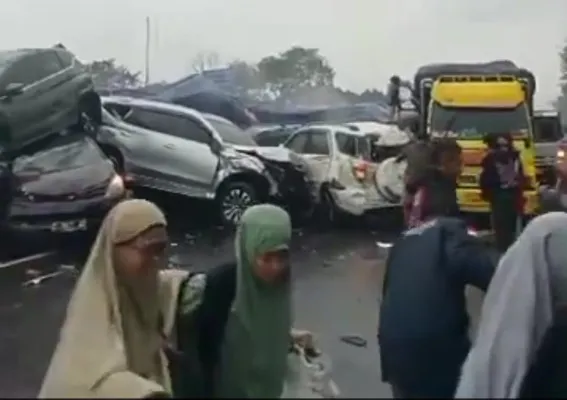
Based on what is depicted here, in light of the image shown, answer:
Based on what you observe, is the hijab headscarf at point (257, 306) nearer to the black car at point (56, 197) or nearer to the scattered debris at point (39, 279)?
the scattered debris at point (39, 279)

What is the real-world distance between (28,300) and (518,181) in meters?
5.18

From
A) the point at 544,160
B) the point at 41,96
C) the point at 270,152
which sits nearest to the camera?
the point at 41,96

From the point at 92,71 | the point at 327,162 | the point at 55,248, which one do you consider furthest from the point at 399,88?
the point at 55,248

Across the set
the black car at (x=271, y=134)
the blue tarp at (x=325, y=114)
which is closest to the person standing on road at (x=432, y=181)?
the black car at (x=271, y=134)

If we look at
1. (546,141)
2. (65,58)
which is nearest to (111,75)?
(65,58)

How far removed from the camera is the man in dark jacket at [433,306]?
14.8 ft

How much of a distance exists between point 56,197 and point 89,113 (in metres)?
1.96

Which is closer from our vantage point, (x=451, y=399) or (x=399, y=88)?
(x=451, y=399)

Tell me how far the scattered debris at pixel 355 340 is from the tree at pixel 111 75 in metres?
9.11

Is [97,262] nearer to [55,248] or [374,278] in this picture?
[374,278]

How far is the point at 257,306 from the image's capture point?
150 inches

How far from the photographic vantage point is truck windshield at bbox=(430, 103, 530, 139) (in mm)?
17562

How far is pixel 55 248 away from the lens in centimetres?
1577

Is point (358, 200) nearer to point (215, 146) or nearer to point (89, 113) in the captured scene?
point (215, 146)
